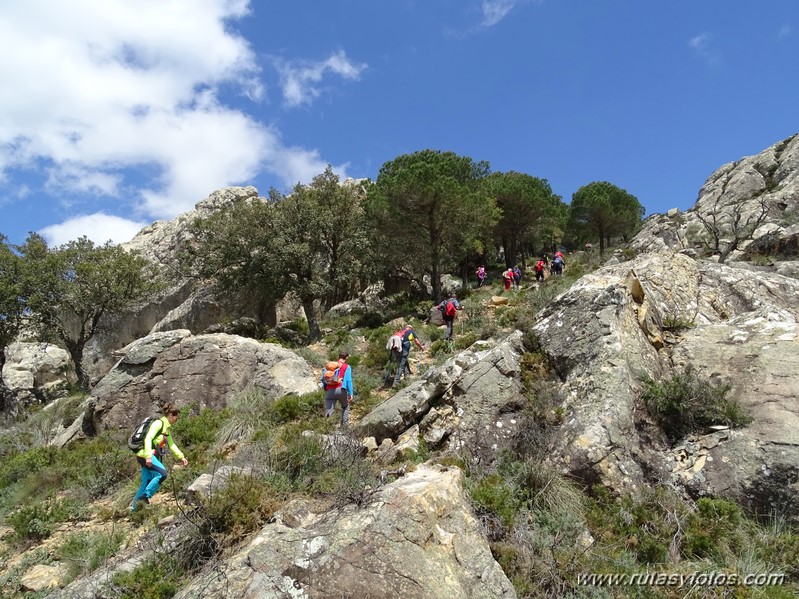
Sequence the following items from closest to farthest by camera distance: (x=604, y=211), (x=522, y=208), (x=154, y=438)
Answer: (x=154, y=438) < (x=522, y=208) < (x=604, y=211)

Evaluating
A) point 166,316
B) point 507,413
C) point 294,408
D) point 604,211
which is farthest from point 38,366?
point 604,211

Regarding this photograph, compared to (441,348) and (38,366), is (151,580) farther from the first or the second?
(38,366)

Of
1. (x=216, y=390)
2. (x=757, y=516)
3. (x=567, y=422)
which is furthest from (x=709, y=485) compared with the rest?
(x=216, y=390)

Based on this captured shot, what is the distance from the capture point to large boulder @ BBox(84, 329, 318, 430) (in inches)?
503

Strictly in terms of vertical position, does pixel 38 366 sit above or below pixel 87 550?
above

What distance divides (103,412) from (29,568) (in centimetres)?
704

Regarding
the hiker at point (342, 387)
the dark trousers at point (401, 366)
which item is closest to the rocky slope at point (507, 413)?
the hiker at point (342, 387)

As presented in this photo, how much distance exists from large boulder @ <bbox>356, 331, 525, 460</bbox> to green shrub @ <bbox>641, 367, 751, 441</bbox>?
207cm

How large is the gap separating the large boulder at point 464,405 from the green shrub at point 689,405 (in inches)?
81.5

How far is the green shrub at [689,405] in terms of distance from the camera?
6.59 metres

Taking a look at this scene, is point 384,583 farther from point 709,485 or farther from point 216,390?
point 216,390

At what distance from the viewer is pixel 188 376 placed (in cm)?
1320

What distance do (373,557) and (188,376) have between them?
1051 centimetres

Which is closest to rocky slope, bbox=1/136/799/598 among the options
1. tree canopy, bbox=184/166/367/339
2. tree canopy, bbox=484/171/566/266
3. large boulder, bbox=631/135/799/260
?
large boulder, bbox=631/135/799/260
